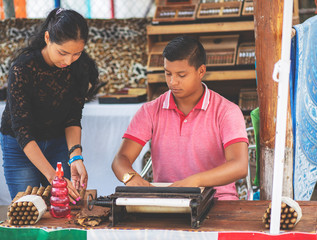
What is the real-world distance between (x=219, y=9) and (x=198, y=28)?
0.31 meters

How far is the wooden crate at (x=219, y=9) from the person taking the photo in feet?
14.5

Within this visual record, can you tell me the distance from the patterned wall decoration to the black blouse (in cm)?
261

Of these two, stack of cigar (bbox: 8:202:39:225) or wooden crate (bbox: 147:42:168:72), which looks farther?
wooden crate (bbox: 147:42:168:72)

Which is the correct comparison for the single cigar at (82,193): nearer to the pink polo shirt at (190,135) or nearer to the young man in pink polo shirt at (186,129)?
the young man in pink polo shirt at (186,129)

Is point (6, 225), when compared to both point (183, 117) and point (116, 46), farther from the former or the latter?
point (116, 46)

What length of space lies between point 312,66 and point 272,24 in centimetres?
32

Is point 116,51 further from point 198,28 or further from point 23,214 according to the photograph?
point 23,214

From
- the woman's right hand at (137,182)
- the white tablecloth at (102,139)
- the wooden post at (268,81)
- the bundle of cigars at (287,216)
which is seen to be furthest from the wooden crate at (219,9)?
the bundle of cigars at (287,216)

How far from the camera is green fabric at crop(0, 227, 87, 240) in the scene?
5.59 ft

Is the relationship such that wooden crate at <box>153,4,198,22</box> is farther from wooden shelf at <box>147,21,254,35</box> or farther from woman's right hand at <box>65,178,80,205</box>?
woman's right hand at <box>65,178,80,205</box>

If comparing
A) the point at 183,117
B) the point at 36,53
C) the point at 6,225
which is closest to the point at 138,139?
the point at 183,117

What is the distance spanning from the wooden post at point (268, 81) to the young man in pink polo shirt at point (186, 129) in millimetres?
281

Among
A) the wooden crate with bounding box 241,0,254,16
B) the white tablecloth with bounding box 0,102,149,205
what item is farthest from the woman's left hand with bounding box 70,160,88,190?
the wooden crate with bounding box 241,0,254,16

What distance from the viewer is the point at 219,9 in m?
4.52
